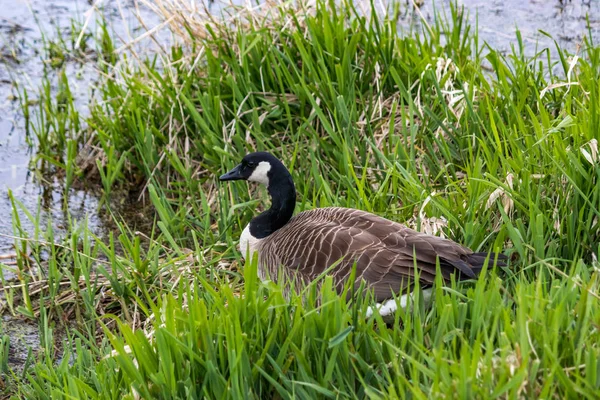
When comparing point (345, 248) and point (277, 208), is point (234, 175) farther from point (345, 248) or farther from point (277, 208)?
point (345, 248)

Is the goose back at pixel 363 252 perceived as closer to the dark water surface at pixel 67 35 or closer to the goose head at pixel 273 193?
the goose head at pixel 273 193

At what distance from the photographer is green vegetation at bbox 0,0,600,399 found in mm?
2936

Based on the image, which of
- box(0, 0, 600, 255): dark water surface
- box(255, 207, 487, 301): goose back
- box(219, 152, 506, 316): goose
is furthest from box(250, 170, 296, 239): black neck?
box(0, 0, 600, 255): dark water surface

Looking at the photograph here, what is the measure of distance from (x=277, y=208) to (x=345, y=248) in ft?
2.46

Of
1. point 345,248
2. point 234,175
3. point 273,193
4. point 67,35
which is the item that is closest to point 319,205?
point 273,193

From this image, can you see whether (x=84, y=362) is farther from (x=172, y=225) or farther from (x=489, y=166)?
(x=489, y=166)

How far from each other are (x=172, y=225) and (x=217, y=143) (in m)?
0.70

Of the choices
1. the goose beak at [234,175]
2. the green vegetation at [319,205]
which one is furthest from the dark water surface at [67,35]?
the goose beak at [234,175]

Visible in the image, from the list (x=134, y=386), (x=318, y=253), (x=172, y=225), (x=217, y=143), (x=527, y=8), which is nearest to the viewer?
(x=134, y=386)

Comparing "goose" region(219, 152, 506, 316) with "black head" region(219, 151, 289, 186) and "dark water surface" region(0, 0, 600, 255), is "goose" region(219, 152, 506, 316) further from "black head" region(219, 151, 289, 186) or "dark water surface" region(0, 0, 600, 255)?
"dark water surface" region(0, 0, 600, 255)

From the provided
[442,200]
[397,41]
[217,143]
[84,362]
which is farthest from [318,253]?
[397,41]

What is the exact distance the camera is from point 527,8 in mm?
7703

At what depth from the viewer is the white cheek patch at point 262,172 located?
4578mm

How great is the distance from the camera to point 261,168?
460cm
